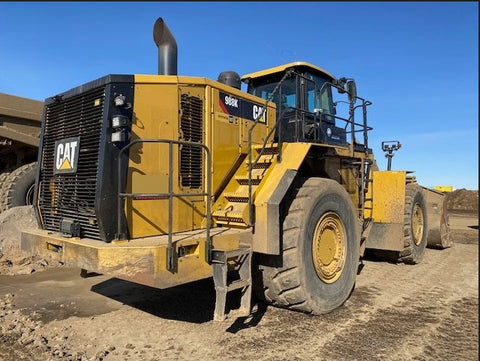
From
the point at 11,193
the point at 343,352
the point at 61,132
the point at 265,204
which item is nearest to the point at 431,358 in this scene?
the point at 343,352

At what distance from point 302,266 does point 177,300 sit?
1891mm

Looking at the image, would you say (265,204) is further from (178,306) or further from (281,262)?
(178,306)

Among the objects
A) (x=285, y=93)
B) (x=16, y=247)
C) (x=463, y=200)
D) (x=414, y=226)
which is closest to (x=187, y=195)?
(x=285, y=93)

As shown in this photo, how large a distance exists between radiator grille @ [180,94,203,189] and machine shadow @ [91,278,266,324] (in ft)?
5.17

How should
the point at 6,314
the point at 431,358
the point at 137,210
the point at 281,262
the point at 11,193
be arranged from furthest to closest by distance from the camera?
the point at 11,193
the point at 6,314
the point at 281,262
the point at 137,210
the point at 431,358

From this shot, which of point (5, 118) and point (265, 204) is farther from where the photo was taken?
point (5, 118)

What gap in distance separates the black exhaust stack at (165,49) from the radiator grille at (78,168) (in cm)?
94

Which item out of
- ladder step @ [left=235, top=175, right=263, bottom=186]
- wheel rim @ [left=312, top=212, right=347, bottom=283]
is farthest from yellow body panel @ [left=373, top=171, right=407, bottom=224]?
ladder step @ [left=235, top=175, right=263, bottom=186]

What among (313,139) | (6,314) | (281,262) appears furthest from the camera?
(313,139)

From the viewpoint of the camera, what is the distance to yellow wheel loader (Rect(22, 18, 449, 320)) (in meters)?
3.83

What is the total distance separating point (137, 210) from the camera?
13.3 ft

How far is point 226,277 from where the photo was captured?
3795 mm

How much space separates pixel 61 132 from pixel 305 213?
3040 mm

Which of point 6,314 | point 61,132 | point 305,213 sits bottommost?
point 6,314
